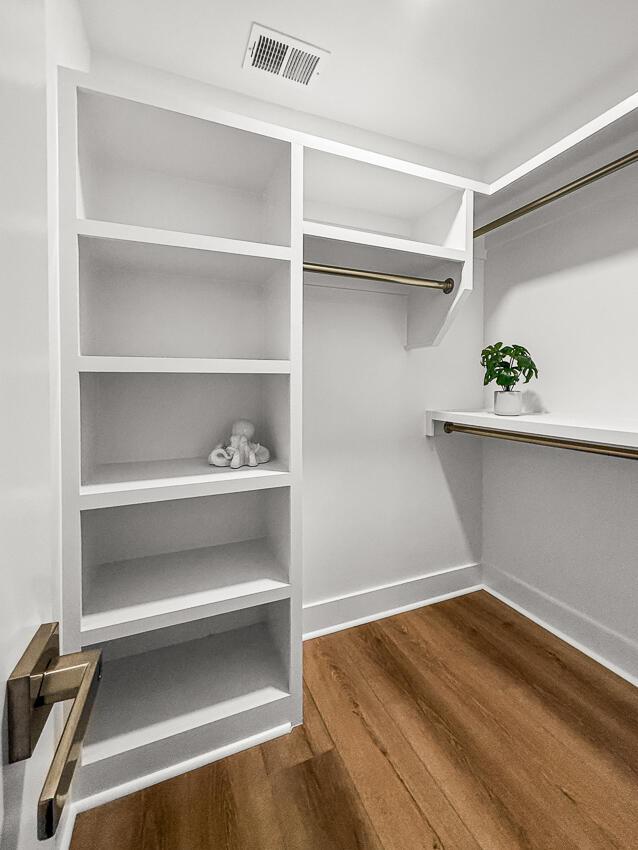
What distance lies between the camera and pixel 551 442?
4.91ft

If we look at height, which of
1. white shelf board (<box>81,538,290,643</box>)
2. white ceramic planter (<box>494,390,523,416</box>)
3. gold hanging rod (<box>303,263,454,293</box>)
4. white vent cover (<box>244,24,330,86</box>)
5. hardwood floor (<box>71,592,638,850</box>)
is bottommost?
hardwood floor (<box>71,592,638,850</box>)

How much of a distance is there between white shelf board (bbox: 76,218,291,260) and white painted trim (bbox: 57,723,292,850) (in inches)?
56.6

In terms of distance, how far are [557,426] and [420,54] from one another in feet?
4.31

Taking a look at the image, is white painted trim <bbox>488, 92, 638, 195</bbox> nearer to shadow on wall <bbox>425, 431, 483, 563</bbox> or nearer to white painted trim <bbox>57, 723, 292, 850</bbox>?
shadow on wall <bbox>425, 431, 483, 563</bbox>

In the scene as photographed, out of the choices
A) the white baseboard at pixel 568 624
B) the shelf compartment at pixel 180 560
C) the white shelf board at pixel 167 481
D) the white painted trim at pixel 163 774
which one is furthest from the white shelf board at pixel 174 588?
the white baseboard at pixel 568 624

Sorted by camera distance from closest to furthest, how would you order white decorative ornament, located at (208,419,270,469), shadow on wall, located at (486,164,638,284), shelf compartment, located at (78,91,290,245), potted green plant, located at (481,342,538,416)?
shelf compartment, located at (78,91,290,245) → white decorative ornament, located at (208,419,270,469) → shadow on wall, located at (486,164,638,284) → potted green plant, located at (481,342,538,416)

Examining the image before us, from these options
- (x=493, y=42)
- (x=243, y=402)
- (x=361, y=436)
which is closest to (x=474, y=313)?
(x=361, y=436)

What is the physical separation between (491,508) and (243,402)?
4.74 feet

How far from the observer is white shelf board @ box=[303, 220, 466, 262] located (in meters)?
1.30

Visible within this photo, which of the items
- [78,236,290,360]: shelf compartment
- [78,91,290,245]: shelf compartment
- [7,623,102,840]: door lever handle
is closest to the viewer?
[7,623,102,840]: door lever handle

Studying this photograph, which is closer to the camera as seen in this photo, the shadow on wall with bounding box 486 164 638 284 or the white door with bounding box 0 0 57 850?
the white door with bounding box 0 0 57 850

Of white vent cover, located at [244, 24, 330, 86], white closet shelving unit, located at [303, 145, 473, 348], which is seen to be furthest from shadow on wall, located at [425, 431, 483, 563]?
white vent cover, located at [244, 24, 330, 86]

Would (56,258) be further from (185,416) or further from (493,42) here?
(493,42)

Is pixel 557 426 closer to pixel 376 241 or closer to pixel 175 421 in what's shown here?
pixel 376 241
